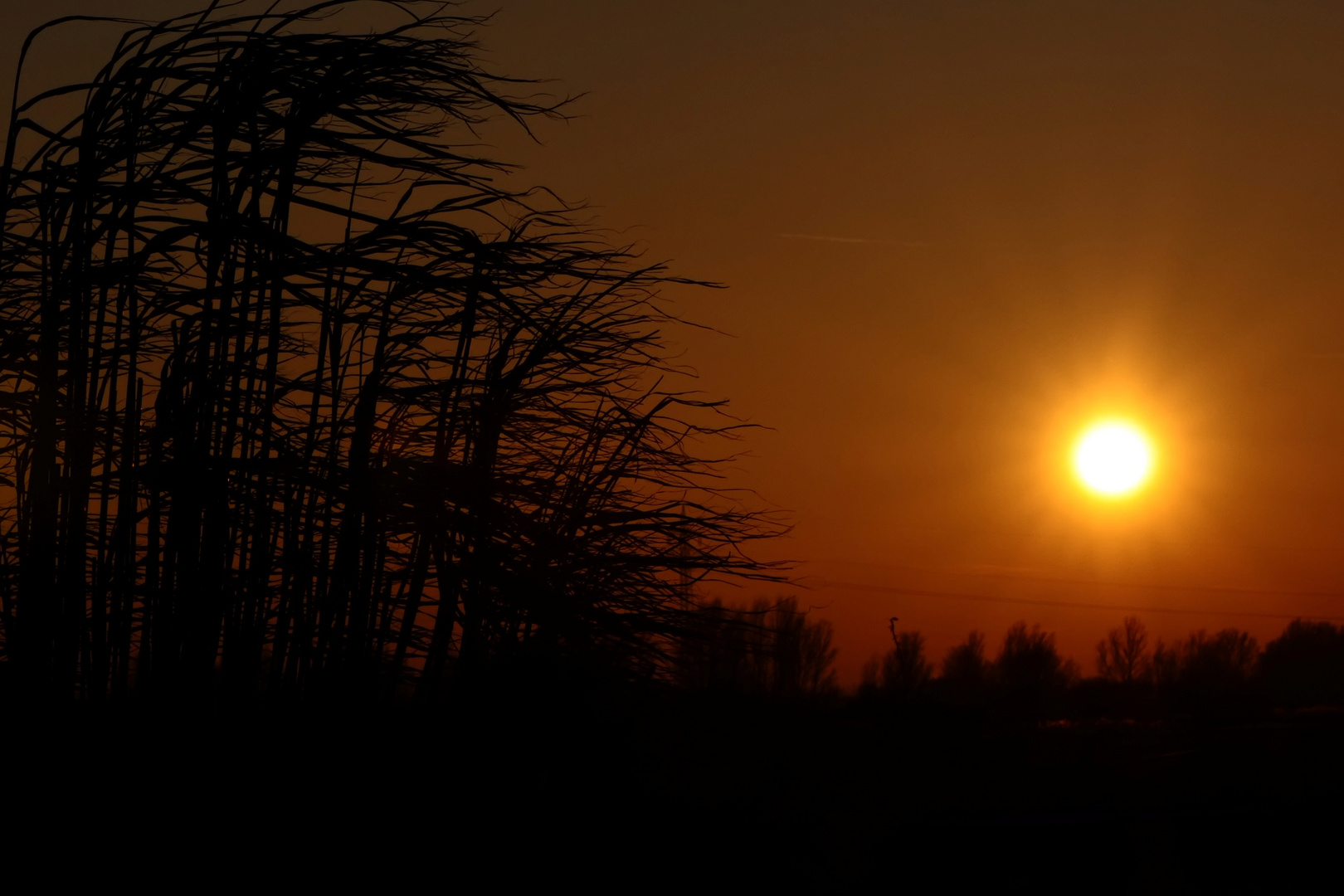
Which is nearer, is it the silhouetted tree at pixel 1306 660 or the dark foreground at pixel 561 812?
the dark foreground at pixel 561 812

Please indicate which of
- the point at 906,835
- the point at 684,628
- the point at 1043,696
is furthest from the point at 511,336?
the point at 1043,696

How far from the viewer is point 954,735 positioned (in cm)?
955

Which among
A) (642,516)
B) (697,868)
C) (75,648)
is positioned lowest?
(697,868)

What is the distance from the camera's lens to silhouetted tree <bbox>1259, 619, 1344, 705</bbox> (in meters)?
38.8

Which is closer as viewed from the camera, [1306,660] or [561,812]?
[561,812]

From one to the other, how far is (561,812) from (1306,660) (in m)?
46.7

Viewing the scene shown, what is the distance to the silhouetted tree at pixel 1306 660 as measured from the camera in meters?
38.8

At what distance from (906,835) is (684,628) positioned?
1.38m

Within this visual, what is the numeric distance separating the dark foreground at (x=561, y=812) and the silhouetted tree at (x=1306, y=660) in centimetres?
3329

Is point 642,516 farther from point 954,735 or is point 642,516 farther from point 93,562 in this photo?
point 954,735

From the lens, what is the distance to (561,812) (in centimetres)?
431

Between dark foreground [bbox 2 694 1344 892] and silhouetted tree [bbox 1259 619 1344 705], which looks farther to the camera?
silhouetted tree [bbox 1259 619 1344 705]

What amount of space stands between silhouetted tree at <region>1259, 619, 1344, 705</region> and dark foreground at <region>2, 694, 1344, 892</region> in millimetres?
33294

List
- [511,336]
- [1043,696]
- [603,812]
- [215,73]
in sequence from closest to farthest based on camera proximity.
Answer: [215,73], [603,812], [511,336], [1043,696]
